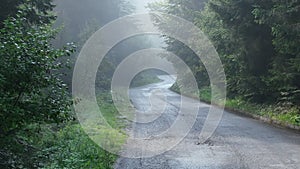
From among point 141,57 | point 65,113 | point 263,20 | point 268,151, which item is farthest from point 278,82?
point 141,57

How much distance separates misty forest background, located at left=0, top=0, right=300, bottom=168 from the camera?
5.14 metres

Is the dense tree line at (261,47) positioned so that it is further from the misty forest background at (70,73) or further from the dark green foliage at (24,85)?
the dark green foliage at (24,85)

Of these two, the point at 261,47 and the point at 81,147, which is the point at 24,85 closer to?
the point at 81,147

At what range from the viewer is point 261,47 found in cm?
1712

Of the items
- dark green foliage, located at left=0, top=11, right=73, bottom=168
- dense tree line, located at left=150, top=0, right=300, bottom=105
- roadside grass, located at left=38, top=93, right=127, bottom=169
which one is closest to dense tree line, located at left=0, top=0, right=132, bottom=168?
dark green foliage, located at left=0, top=11, right=73, bottom=168

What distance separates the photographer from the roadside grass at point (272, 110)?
45.0 feet

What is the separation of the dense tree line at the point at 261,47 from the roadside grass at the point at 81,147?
7.16 metres

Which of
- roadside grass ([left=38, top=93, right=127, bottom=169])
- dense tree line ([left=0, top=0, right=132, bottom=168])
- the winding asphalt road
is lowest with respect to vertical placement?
roadside grass ([left=38, top=93, right=127, bottom=169])

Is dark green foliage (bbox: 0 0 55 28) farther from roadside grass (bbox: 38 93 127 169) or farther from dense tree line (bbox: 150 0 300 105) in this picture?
dense tree line (bbox: 150 0 300 105)

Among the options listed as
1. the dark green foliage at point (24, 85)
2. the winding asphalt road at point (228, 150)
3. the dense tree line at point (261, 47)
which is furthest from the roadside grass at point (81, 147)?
the dense tree line at point (261, 47)

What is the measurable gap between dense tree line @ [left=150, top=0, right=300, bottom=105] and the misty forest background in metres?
0.04

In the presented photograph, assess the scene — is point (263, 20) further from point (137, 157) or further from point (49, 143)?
point (49, 143)

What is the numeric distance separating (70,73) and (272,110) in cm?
1435

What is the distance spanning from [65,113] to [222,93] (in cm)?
1946
